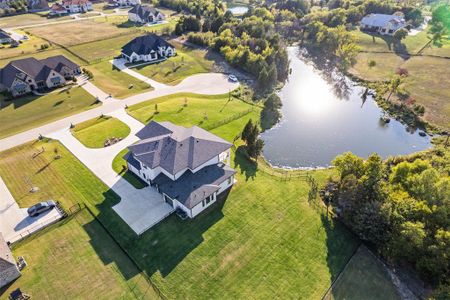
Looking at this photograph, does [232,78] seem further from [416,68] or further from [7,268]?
[7,268]

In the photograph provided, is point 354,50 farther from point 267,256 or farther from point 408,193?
point 267,256

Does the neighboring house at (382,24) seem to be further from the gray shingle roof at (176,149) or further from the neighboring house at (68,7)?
the neighboring house at (68,7)

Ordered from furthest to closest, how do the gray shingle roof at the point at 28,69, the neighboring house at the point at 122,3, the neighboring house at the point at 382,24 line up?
the neighboring house at the point at 122,3, the neighboring house at the point at 382,24, the gray shingle roof at the point at 28,69

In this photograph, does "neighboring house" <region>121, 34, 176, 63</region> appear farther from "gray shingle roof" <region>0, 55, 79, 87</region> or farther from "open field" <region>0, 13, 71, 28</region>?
"open field" <region>0, 13, 71, 28</region>

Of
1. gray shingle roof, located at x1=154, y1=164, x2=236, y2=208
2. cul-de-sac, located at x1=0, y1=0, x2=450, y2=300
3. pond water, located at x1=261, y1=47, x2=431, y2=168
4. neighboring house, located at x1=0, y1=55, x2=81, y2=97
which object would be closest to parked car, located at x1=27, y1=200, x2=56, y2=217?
cul-de-sac, located at x1=0, y1=0, x2=450, y2=300

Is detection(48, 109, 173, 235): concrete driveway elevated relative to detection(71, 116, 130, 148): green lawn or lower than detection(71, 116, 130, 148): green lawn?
elevated

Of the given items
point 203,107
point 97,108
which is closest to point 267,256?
point 203,107

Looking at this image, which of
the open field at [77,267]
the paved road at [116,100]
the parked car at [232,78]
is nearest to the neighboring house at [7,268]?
the open field at [77,267]
